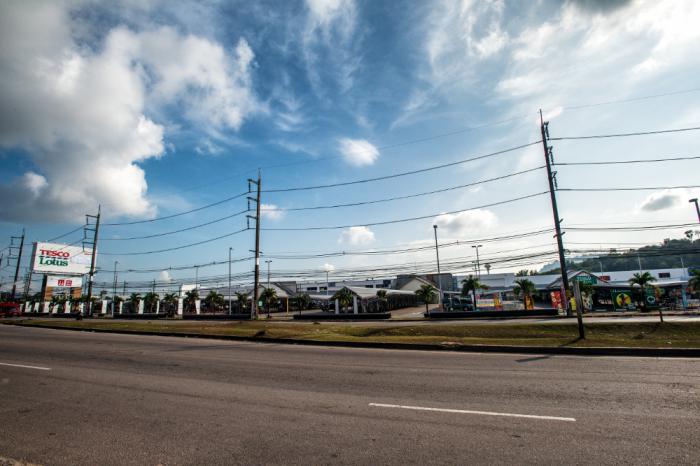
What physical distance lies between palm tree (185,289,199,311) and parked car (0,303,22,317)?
24.8m

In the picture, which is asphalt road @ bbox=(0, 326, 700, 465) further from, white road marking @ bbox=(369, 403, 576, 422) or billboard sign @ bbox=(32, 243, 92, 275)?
billboard sign @ bbox=(32, 243, 92, 275)

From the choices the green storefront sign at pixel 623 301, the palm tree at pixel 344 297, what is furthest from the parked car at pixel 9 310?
the green storefront sign at pixel 623 301

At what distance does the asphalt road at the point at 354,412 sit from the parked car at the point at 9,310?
2342 inches

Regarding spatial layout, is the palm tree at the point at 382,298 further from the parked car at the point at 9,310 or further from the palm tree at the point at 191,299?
the parked car at the point at 9,310

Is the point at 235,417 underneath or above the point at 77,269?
underneath

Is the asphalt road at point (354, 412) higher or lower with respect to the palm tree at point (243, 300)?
lower

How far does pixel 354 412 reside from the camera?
20.4 ft

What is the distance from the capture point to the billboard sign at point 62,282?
68375 mm

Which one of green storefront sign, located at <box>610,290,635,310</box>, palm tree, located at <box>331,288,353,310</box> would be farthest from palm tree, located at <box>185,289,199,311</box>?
green storefront sign, located at <box>610,290,635,310</box>

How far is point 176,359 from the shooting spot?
12.1 metres

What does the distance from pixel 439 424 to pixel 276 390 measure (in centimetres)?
379

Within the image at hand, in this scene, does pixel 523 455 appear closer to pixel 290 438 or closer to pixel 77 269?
pixel 290 438

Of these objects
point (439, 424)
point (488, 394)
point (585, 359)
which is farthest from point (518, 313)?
point (439, 424)

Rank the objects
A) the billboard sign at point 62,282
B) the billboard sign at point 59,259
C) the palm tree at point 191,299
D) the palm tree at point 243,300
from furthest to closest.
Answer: the billboard sign at point 62,282, the palm tree at point 191,299, the palm tree at point 243,300, the billboard sign at point 59,259
